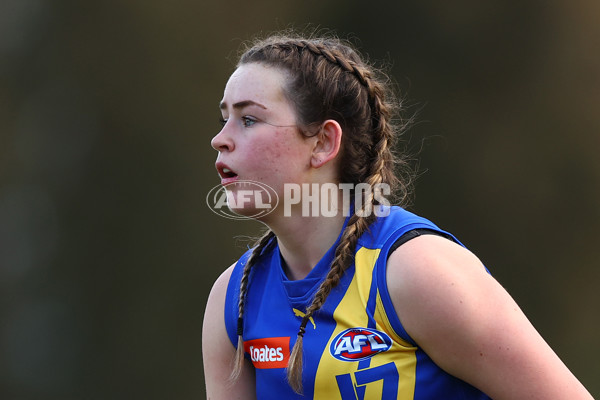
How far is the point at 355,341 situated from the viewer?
1.70 meters

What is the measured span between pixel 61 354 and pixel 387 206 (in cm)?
287

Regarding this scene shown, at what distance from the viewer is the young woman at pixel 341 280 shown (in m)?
1.58

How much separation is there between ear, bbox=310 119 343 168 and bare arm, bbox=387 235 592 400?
401 mm

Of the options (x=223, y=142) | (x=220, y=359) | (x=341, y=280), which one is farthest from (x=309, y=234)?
(x=220, y=359)

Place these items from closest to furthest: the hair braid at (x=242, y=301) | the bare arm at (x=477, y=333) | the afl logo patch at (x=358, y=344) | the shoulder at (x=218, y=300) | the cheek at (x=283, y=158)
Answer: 1. the bare arm at (x=477, y=333)
2. the afl logo patch at (x=358, y=344)
3. the cheek at (x=283, y=158)
4. the hair braid at (x=242, y=301)
5. the shoulder at (x=218, y=300)

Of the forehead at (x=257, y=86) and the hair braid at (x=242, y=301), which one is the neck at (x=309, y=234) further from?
the forehead at (x=257, y=86)

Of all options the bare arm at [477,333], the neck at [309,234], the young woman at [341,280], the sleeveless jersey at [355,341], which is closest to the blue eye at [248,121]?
the young woman at [341,280]

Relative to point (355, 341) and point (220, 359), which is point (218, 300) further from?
point (355, 341)

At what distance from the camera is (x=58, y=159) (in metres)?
4.12

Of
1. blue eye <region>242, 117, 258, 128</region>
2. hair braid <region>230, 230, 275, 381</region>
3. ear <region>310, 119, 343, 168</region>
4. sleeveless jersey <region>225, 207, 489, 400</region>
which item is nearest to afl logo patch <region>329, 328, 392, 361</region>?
sleeveless jersey <region>225, 207, 489, 400</region>

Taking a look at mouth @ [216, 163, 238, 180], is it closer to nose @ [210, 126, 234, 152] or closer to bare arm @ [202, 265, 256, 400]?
nose @ [210, 126, 234, 152]

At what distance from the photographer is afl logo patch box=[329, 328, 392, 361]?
1673 millimetres

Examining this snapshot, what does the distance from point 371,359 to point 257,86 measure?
0.72 m

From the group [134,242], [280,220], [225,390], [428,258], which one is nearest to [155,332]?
[134,242]
